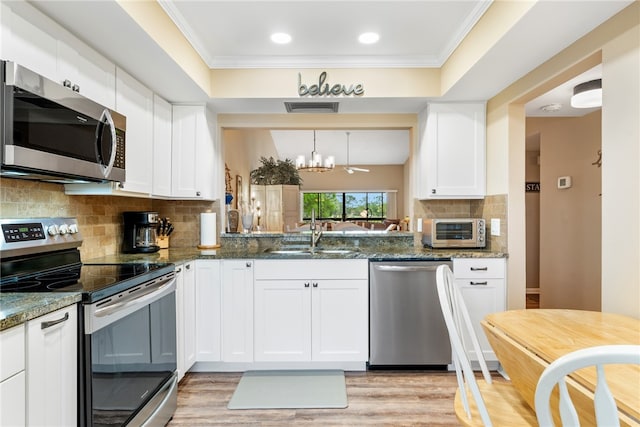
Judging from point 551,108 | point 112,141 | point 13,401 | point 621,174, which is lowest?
point 13,401

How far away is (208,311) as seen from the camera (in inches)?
108

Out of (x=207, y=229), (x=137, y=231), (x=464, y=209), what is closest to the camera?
(x=137, y=231)

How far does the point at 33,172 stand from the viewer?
163cm

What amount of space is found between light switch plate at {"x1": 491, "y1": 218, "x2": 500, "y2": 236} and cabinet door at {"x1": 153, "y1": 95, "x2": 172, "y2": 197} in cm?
269

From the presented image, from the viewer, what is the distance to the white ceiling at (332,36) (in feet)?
5.84

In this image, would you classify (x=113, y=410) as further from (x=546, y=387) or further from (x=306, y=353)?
(x=546, y=387)

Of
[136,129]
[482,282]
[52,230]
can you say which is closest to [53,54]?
[136,129]

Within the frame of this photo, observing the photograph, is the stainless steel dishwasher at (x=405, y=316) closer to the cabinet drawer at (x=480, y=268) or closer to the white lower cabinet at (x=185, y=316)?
the cabinet drawer at (x=480, y=268)

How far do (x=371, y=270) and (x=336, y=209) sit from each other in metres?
9.59

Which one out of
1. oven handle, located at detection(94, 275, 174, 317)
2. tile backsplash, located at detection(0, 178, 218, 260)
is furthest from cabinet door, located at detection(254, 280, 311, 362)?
tile backsplash, located at detection(0, 178, 218, 260)

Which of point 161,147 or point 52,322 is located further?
point 161,147

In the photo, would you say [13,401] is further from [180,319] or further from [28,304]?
[180,319]

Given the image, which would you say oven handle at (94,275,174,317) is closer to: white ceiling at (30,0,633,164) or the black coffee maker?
the black coffee maker

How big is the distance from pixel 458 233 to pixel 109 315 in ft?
8.34
